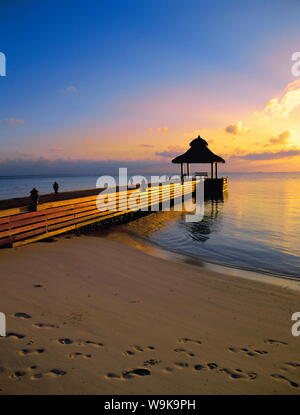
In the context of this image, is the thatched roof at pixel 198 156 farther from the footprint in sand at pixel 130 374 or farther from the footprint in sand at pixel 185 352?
the footprint in sand at pixel 130 374

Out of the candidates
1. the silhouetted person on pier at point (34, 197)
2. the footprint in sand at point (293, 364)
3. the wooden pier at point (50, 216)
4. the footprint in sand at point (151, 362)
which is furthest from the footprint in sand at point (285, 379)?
the silhouetted person on pier at point (34, 197)

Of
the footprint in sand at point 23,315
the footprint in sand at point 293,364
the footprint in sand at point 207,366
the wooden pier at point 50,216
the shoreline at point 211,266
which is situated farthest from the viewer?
the wooden pier at point 50,216

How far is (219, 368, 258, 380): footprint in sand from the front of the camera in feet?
10.2

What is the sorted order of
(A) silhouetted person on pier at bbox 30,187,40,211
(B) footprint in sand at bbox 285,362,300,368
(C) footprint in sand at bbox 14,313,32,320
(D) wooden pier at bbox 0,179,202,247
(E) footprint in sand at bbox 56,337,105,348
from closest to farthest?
(B) footprint in sand at bbox 285,362,300,368 < (E) footprint in sand at bbox 56,337,105,348 < (C) footprint in sand at bbox 14,313,32,320 < (D) wooden pier at bbox 0,179,202,247 < (A) silhouetted person on pier at bbox 30,187,40,211

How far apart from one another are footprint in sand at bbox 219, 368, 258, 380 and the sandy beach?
0.04ft

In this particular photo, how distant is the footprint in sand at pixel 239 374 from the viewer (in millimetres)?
3105

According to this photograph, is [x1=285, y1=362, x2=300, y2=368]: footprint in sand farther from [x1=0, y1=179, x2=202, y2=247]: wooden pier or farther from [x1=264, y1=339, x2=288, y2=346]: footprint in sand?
[x1=0, y1=179, x2=202, y2=247]: wooden pier

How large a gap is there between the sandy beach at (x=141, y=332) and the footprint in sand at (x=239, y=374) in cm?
1

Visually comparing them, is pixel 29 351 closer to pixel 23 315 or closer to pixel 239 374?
pixel 23 315

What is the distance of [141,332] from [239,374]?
1483 mm

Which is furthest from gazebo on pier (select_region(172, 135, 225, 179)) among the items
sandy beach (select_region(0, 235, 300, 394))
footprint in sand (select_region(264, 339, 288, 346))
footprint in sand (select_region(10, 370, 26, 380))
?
footprint in sand (select_region(10, 370, 26, 380))

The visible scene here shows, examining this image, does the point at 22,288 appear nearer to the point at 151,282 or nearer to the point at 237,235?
the point at 151,282

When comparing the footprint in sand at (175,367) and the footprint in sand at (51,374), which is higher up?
the footprint in sand at (51,374)

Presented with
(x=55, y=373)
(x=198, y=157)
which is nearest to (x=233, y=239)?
(x=55, y=373)
